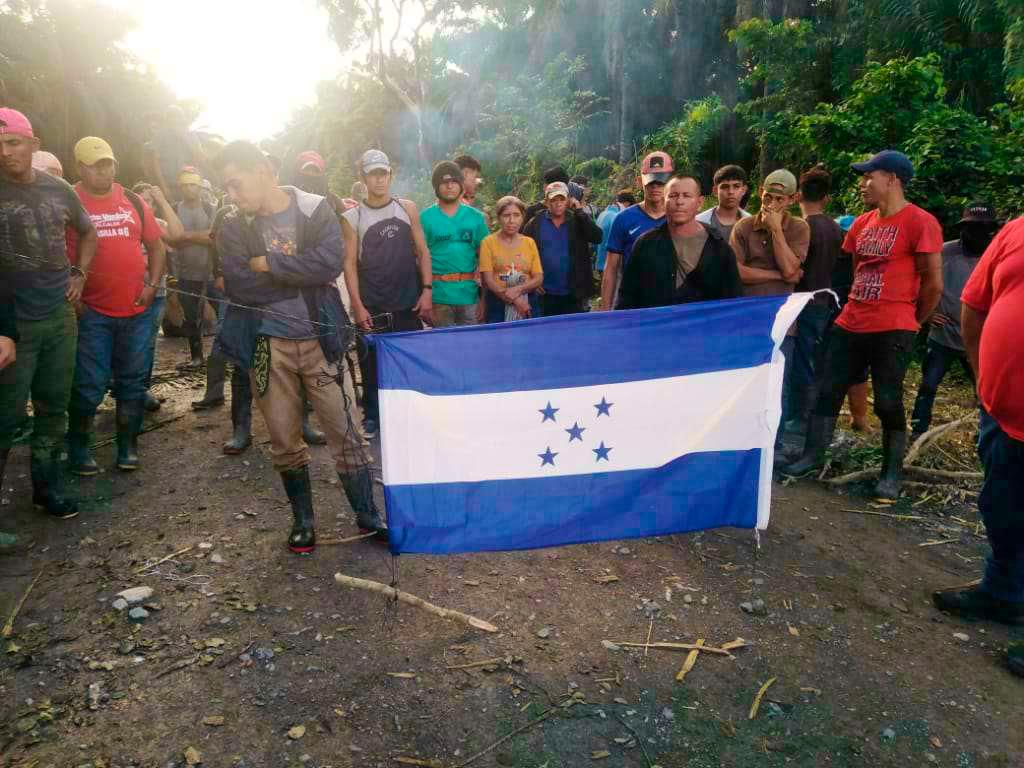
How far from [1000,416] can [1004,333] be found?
17.3 inches

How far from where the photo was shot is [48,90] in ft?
62.0

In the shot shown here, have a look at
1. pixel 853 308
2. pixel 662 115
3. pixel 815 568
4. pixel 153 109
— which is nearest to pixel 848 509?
pixel 815 568

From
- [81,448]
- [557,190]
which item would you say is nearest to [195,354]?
[81,448]

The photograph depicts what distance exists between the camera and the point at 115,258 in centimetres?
506

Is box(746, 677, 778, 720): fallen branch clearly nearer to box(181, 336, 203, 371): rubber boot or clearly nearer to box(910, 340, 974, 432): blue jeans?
box(910, 340, 974, 432): blue jeans

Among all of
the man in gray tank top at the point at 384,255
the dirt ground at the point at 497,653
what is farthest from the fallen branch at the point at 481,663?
the man in gray tank top at the point at 384,255

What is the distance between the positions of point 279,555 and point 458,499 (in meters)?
1.55

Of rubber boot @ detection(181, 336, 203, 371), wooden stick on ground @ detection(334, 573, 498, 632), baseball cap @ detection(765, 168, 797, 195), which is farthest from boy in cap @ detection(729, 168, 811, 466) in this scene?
rubber boot @ detection(181, 336, 203, 371)

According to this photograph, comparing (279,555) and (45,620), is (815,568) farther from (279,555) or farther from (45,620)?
(45,620)

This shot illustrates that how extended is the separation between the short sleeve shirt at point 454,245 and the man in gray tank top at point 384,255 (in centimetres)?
32

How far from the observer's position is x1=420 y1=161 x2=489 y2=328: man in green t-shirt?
6.01 metres

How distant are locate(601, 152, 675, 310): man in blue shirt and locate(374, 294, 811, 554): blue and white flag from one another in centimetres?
202

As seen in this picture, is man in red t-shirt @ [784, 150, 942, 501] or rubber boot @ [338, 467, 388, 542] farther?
man in red t-shirt @ [784, 150, 942, 501]

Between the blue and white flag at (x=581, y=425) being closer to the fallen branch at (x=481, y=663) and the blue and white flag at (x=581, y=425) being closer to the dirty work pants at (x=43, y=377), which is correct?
the fallen branch at (x=481, y=663)
